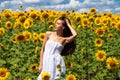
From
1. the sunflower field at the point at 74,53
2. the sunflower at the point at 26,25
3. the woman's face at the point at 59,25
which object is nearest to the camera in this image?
the woman's face at the point at 59,25

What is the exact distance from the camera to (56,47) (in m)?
8.02

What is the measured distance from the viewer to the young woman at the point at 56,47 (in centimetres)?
793

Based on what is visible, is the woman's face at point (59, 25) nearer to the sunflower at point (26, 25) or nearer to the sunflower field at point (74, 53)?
the sunflower field at point (74, 53)

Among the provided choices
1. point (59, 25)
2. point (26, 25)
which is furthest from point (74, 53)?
point (59, 25)

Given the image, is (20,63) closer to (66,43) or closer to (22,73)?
(22,73)

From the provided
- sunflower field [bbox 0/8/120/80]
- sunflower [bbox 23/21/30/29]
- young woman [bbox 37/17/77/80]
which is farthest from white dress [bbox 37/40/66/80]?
sunflower [bbox 23/21/30/29]

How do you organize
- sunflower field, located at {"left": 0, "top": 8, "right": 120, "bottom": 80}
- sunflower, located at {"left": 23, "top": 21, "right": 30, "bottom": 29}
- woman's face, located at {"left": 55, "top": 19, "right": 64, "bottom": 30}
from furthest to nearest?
sunflower, located at {"left": 23, "top": 21, "right": 30, "bottom": 29}
sunflower field, located at {"left": 0, "top": 8, "right": 120, "bottom": 80}
woman's face, located at {"left": 55, "top": 19, "right": 64, "bottom": 30}

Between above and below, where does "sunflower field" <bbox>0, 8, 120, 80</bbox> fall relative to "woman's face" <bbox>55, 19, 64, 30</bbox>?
below

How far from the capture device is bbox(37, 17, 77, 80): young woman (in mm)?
7927

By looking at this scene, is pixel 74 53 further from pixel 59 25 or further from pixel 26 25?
pixel 59 25

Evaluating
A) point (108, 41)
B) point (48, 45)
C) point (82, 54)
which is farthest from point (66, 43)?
point (108, 41)

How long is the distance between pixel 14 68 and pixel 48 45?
1.49 m

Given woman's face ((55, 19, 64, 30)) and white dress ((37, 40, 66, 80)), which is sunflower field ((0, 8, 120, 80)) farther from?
woman's face ((55, 19, 64, 30))

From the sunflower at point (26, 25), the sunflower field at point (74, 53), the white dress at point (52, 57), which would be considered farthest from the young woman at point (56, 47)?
the sunflower at point (26, 25)
